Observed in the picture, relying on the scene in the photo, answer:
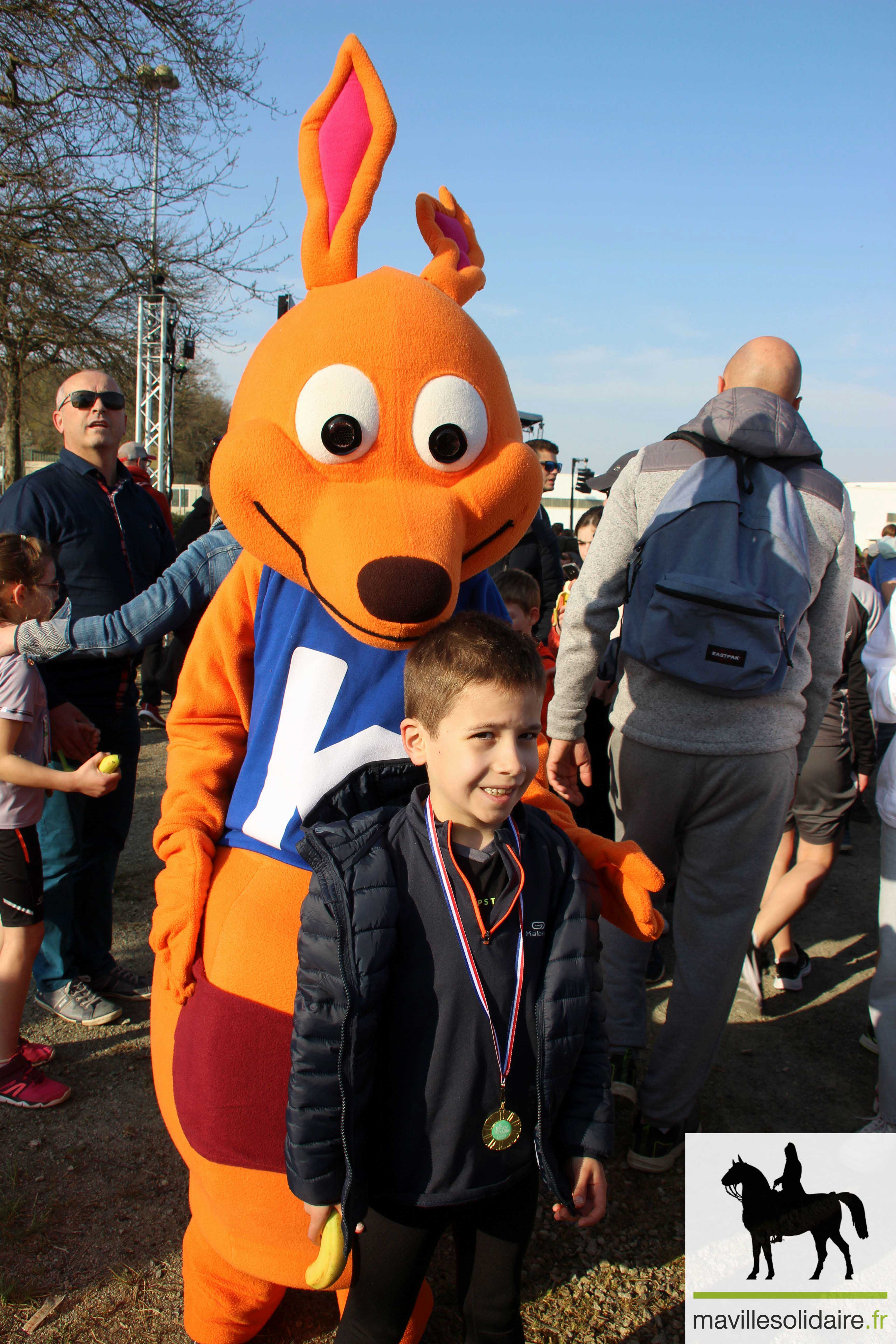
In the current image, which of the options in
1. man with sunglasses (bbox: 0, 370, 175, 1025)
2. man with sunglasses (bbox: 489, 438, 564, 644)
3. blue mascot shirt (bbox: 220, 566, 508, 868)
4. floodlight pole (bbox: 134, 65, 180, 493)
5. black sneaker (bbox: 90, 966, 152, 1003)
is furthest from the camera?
floodlight pole (bbox: 134, 65, 180, 493)

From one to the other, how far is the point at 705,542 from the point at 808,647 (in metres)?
0.49

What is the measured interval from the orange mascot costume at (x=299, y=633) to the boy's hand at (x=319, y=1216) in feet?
0.53

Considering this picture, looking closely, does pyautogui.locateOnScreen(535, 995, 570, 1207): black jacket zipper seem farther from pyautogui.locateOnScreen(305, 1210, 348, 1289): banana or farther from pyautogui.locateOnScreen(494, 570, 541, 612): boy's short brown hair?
pyautogui.locateOnScreen(494, 570, 541, 612): boy's short brown hair

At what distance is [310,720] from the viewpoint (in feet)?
5.16

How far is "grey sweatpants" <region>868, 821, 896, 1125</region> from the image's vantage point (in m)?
2.46

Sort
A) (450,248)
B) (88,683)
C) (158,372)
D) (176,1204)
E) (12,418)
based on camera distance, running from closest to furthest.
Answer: (450,248) < (176,1204) < (88,683) < (158,372) < (12,418)

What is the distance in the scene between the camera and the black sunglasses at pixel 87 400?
10.1 feet

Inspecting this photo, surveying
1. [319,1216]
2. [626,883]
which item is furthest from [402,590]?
[319,1216]

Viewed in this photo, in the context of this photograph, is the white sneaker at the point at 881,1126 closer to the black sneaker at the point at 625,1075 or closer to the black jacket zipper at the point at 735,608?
the black sneaker at the point at 625,1075

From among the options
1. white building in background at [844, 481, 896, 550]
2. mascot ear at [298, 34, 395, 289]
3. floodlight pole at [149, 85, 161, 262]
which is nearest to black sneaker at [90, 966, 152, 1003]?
mascot ear at [298, 34, 395, 289]

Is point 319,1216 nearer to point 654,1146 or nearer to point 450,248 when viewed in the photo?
point 654,1146

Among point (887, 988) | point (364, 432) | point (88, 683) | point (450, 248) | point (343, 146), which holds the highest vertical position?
point (343, 146)

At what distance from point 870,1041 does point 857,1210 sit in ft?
4.01

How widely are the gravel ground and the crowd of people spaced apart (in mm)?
119
